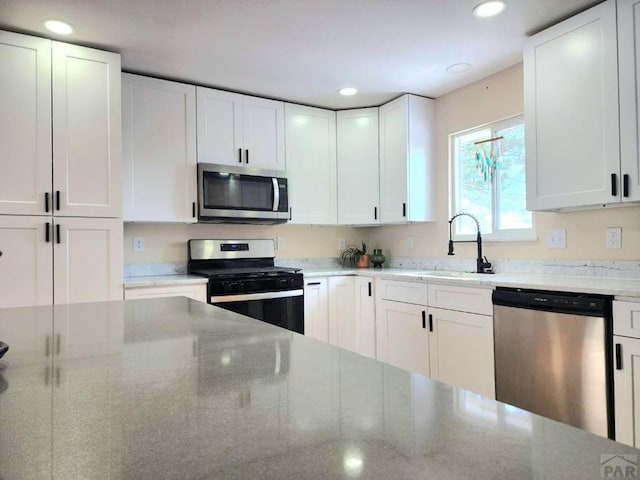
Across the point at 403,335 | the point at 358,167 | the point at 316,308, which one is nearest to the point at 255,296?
the point at 316,308

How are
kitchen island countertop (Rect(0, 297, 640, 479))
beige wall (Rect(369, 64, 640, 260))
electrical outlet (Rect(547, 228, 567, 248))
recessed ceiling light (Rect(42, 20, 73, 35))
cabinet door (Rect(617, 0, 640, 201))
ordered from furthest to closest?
1. electrical outlet (Rect(547, 228, 567, 248))
2. beige wall (Rect(369, 64, 640, 260))
3. recessed ceiling light (Rect(42, 20, 73, 35))
4. cabinet door (Rect(617, 0, 640, 201))
5. kitchen island countertop (Rect(0, 297, 640, 479))

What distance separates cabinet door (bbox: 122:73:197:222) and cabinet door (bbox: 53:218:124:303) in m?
0.37

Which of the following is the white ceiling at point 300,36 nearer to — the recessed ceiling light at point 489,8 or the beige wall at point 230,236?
the recessed ceiling light at point 489,8

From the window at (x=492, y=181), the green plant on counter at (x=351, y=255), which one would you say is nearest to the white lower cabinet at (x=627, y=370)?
the window at (x=492, y=181)

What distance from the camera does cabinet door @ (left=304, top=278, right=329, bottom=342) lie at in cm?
336

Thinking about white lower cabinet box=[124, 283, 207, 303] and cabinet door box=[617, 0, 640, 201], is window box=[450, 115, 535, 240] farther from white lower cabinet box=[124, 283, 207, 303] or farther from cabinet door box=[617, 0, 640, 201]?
white lower cabinet box=[124, 283, 207, 303]

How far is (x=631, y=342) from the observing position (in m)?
1.80

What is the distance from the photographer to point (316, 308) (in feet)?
11.1

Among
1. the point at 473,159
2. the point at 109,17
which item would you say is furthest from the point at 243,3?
the point at 473,159

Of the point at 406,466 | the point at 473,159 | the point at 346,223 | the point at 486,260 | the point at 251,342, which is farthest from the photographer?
the point at 346,223

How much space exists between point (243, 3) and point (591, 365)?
239 cm

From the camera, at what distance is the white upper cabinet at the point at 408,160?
3432 mm

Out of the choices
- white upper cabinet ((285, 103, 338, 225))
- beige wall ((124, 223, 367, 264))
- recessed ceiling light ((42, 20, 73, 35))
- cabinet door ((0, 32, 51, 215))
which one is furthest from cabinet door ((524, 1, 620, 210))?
cabinet door ((0, 32, 51, 215))

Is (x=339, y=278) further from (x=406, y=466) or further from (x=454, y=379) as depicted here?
(x=406, y=466)
